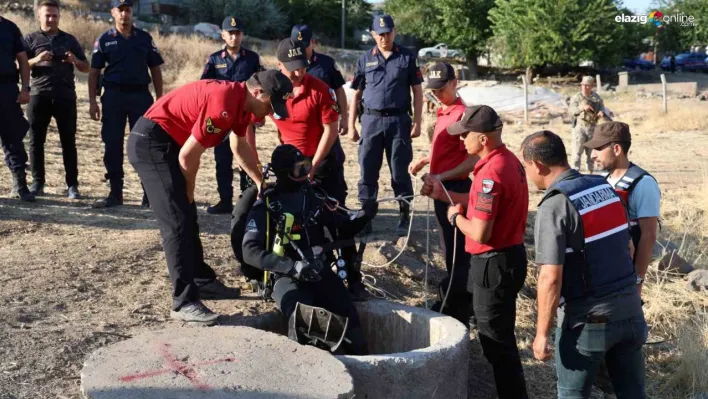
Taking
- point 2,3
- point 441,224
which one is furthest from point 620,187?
point 2,3

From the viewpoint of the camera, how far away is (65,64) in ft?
25.9

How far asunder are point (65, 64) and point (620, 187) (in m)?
5.42

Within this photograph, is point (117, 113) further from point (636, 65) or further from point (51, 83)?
point (636, 65)

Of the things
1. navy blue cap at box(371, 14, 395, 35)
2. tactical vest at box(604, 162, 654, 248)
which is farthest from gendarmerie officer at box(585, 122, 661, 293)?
navy blue cap at box(371, 14, 395, 35)

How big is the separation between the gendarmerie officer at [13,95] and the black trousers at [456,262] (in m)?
4.04

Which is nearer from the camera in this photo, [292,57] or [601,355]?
[601,355]

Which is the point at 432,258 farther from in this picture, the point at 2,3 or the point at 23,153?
the point at 2,3

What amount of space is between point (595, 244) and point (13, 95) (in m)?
5.60

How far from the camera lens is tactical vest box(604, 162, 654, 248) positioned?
4.81 meters

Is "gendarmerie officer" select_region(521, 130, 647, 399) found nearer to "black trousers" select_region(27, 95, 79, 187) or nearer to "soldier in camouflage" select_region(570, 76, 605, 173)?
"black trousers" select_region(27, 95, 79, 187)

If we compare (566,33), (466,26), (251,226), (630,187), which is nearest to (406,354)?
(251,226)

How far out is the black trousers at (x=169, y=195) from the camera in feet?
16.3

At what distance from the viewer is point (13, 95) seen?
295 inches

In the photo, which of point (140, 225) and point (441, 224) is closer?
point (441, 224)
